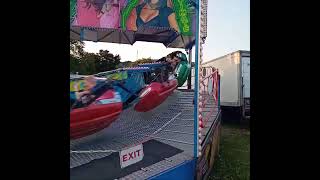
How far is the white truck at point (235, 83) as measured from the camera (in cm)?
1123

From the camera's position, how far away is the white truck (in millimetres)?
11227

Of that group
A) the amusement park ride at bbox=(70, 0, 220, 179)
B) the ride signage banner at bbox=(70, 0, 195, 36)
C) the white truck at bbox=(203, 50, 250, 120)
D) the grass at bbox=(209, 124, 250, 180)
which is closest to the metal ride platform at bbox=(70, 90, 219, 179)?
the amusement park ride at bbox=(70, 0, 220, 179)

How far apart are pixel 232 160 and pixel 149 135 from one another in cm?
244

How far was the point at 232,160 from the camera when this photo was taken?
664cm

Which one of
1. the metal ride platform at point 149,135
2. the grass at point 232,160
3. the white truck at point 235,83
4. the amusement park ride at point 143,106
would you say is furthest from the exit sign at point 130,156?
the white truck at point 235,83

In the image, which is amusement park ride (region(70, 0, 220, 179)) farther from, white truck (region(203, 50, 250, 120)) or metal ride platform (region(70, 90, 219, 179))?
white truck (region(203, 50, 250, 120))

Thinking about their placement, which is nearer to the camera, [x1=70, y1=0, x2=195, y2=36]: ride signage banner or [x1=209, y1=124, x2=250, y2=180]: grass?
[x1=209, y1=124, x2=250, y2=180]: grass

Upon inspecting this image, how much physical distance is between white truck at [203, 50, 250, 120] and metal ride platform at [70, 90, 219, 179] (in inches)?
185

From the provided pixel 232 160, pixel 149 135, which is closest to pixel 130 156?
pixel 149 135

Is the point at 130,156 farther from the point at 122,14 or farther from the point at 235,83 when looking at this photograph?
the point at 235,83

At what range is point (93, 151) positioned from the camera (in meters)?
4.21
